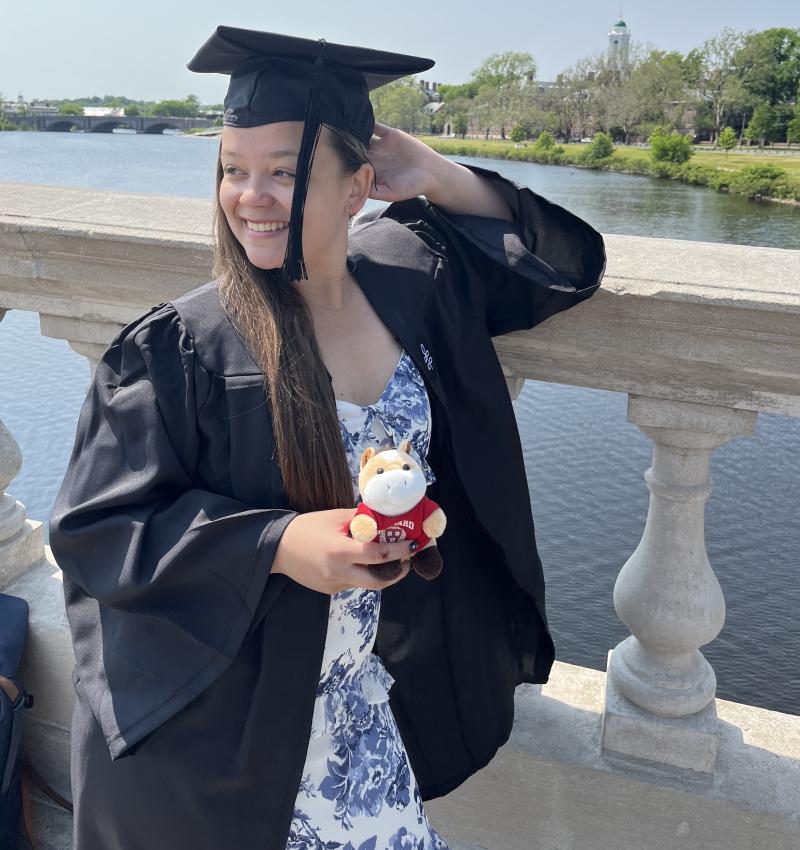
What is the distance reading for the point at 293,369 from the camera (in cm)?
145

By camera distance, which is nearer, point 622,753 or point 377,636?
point 377,636

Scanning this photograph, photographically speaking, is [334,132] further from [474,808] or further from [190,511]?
[474,808]

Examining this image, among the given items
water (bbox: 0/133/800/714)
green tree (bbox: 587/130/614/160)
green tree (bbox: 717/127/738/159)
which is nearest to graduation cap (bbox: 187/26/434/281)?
water (bbox: 0/133/800/714)

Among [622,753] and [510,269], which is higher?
[510,269]

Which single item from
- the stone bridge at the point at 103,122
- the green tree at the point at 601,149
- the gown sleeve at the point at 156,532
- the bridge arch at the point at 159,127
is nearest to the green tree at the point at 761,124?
the green tree at the point at 601,149

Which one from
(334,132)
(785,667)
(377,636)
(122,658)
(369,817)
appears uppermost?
(334,132)

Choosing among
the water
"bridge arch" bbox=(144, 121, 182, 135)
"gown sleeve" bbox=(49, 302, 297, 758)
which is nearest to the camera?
"gown sleeve" bbox=(49, 302, 297, 758)

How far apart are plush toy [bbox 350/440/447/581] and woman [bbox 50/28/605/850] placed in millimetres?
31

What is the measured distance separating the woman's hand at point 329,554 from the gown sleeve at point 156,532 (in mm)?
35

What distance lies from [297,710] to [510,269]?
89 centimetres

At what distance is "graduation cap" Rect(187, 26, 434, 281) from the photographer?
1423 millimetres

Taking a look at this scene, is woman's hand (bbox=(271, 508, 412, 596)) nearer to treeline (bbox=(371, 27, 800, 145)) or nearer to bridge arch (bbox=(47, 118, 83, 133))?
treeline (bbox=(371, 27, 800, 145))

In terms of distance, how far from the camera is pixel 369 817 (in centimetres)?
154

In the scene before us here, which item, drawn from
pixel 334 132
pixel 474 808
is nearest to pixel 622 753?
pixel 474 808
